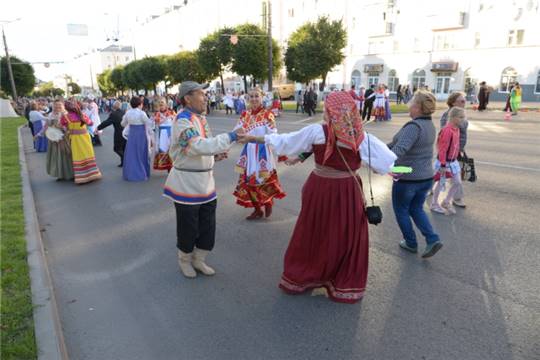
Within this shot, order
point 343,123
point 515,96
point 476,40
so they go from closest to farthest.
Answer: point 343,123 < point 515,96 < point 476,40

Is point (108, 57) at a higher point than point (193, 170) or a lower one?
higher

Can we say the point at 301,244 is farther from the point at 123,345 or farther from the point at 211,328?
the point at 123,345

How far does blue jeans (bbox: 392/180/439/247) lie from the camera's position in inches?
179

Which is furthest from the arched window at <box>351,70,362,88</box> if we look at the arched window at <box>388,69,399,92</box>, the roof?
the roof

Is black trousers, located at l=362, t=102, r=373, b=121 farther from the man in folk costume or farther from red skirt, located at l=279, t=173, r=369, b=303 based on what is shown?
red skirt, located at l=279, t=173, r=369, b=303

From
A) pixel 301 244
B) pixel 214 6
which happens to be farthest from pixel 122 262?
pixel 214 6

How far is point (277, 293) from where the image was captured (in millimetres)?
4004

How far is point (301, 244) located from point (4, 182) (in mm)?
7695

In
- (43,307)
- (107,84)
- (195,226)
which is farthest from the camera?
(107,84)

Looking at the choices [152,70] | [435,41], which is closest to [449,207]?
[435,41]

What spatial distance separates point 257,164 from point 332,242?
8.65 ft

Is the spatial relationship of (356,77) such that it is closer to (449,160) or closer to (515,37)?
(515,37)

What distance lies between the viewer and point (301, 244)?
3.82 m

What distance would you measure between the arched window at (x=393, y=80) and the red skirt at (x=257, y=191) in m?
42.3
